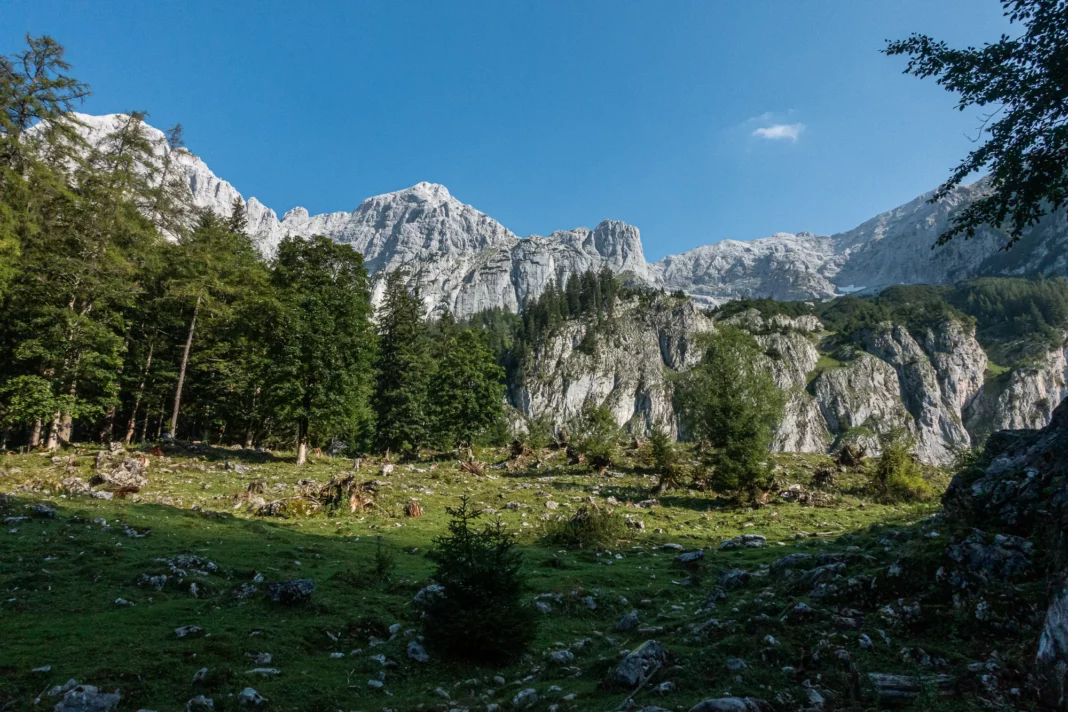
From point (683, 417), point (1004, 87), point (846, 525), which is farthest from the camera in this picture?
point (683, 417)

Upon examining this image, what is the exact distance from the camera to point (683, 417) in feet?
102

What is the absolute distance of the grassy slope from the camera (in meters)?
6.61

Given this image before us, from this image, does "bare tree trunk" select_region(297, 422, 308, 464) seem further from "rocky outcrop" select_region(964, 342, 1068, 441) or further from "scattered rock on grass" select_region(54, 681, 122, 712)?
"rocky outcrop" select_region(964, 342, 1068, 441)

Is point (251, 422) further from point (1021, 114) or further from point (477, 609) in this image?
point (1021, 114)

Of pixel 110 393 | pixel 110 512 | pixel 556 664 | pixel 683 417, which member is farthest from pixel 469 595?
pixel 110 393

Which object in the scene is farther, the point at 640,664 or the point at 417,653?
the point at 417,653

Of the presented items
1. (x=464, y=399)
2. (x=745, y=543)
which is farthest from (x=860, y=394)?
(x=745, y=543)

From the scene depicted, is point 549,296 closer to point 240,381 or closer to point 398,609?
point 240,381

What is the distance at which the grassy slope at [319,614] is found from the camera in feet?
21.7

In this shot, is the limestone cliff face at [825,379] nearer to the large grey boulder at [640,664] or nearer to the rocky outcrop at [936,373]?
the rocky outcrop at [936,373]

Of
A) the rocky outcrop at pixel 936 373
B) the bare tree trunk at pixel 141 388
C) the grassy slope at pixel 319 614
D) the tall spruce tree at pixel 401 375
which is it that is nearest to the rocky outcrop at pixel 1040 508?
the grassy slope at pixel 319 614

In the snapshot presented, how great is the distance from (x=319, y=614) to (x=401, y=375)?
39.9m

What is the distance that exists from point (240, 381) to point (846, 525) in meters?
34.8

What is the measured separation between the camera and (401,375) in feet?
159
